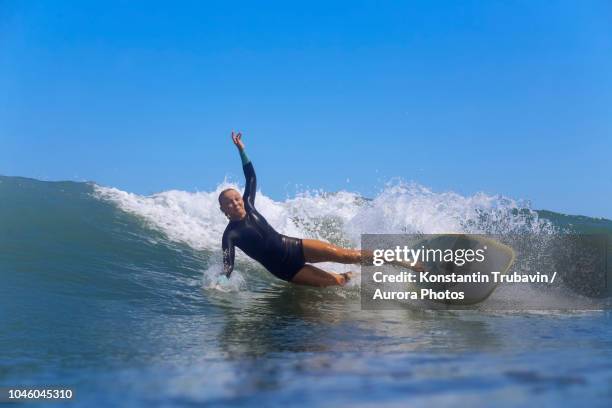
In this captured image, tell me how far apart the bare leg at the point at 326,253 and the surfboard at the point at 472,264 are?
3.25 ft

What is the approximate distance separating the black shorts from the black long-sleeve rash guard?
2.3 inches

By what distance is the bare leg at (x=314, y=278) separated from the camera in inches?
332

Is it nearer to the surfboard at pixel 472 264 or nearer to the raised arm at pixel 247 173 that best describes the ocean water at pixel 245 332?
the surfboard at pixel 472 264

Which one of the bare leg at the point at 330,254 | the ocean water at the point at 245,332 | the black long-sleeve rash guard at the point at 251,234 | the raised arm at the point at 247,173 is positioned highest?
the raised arm at the point at 247,173

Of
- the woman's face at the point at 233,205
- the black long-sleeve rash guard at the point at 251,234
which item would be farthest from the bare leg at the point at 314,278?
the woman's face at the point at 233,205

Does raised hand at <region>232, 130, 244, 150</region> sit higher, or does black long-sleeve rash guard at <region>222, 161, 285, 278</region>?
raised hand at <region>232, 130, 244, 150</region>

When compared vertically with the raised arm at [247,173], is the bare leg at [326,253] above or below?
below

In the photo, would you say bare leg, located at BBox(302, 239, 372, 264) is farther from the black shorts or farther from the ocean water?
the ocean water

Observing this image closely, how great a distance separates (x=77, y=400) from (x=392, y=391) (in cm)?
204

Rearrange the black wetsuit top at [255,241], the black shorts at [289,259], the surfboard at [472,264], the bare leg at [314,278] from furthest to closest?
1. the bare leg at [314,278]
2. the black shorts at [289,259]
3. the black wetsuit top at [255,241]
4. the surfboard at [472,264]

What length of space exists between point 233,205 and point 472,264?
3517mm

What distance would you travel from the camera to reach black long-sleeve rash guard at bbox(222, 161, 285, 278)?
8.00 m

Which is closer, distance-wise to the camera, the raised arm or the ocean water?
the ocean water

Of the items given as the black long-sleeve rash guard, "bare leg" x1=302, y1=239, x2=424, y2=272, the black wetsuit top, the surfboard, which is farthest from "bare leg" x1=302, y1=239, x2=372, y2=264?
the surfboard
